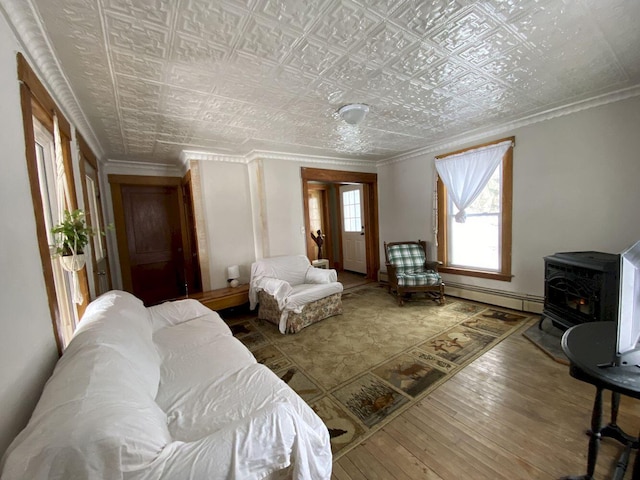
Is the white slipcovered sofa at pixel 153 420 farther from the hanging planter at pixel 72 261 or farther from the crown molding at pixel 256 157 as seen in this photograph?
the crown molding at pixel 256 157

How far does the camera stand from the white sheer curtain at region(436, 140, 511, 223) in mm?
3463

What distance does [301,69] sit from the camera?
1.84 m

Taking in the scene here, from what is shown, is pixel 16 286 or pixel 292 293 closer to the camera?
pixel 16 286

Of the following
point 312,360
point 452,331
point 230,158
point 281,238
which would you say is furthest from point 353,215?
point 312,360

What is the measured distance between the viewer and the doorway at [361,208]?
450 centimetres

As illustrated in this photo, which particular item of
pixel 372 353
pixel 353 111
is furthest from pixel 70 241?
pixel 372 353

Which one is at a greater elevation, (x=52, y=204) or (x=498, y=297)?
(x=52, y=204)

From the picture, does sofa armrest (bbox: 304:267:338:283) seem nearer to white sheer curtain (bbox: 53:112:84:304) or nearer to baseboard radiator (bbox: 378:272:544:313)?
baseboard radiator (bbox: 378:272:544:313)

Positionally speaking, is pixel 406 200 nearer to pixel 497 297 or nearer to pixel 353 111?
pixel 497 297

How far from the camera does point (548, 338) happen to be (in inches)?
103

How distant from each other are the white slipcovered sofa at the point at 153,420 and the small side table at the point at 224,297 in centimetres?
181

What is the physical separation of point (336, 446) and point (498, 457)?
91 cm

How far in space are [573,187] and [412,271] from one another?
216cm

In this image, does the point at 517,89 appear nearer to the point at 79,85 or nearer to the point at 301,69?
the point at 301,69
